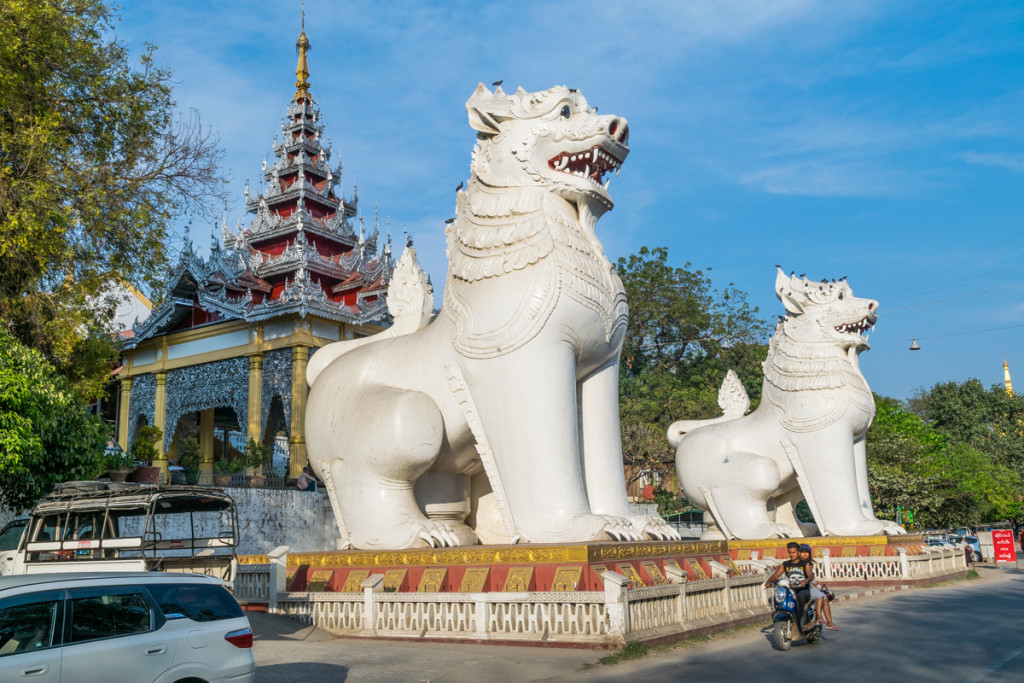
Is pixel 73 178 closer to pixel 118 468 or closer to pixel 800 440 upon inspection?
pixel 118 468

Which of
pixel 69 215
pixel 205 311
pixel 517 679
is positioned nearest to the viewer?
pixel 517 679

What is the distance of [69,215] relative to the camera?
10359mm

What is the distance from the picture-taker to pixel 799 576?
6801 mm

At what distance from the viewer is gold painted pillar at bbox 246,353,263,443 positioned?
24000 mm

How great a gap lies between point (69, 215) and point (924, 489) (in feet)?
60.8

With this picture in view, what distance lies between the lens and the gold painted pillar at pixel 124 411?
27734 millimetres

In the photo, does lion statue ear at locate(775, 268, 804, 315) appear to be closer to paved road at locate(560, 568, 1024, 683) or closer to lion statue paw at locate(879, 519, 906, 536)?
lion statue paw at locate(879, 519, 906, 536)

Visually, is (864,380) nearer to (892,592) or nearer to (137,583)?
(892,592)

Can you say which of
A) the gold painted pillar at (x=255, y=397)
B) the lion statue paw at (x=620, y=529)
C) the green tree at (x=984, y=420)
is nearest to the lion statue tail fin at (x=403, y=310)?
the lion statue paw at (x=620, y=529)

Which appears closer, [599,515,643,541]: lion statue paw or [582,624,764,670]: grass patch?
[582,624,764,670]: grass patch

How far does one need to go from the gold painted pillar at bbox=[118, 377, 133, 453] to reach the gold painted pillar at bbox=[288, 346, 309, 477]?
7.55 m

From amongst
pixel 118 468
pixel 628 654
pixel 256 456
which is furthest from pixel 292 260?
pixel 628 654

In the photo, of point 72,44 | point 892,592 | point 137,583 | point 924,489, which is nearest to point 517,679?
point 137,583

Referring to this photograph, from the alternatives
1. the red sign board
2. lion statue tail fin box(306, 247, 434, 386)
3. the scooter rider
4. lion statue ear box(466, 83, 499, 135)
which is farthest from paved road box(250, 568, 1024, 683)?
the red sign board
